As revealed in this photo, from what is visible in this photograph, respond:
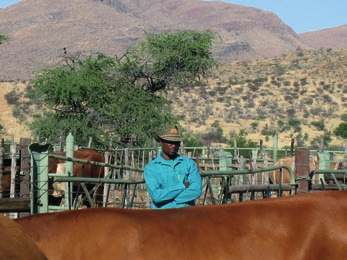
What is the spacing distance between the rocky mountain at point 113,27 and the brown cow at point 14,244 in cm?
9179

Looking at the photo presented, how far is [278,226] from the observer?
477 cm

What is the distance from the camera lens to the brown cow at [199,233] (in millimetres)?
4648

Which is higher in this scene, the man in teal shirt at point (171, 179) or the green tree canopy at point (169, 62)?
the green tree canopy at point (169, 62)

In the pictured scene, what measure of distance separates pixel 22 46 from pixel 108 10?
27152 mm

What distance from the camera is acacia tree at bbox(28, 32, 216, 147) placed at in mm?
29688

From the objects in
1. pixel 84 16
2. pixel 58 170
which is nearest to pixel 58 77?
pixel 58 170

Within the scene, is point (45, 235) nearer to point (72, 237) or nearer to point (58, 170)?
point (72, 237)

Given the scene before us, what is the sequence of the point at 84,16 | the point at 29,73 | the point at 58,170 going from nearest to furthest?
the point at 58,170
the point at 29,73
the point at 84,16

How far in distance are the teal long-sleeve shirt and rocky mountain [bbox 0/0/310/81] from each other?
89307 millimetres

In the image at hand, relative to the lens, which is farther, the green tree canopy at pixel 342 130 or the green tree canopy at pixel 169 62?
the green tree canopy at pixel 342 130

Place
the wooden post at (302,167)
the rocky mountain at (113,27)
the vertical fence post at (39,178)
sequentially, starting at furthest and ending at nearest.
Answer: the rocky mountain at (113,27)
the wooden post at (302,167)
the vertical fence post at (39,178)

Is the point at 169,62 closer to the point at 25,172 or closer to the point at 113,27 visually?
the point at 25,172

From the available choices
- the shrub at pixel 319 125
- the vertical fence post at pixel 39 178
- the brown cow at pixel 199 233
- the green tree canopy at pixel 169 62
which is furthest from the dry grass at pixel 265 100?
the brown cow at pixel 199 233

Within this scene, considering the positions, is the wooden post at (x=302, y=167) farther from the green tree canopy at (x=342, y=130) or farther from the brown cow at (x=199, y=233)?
the green tree canopy at (x=342, y=130)
